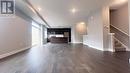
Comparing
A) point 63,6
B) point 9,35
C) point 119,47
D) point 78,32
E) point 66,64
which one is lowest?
point 66,64

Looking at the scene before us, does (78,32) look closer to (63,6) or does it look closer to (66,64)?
(63,6)

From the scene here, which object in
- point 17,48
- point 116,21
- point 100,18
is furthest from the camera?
point 116,21

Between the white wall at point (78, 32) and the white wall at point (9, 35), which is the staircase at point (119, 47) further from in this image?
the white wall at point (78, 32)

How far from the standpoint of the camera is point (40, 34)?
17.9m

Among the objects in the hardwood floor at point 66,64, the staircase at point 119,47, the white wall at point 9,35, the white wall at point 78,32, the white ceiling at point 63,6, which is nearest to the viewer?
the hardwood floor at point 66,64

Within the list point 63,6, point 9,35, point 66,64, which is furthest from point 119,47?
point 9,35

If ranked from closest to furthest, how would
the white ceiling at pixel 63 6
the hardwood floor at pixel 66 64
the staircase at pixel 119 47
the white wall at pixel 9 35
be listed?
the hardwood floor at pixel 66 64 → the white wall at pixel 9 35 → the white ceiling at pixel 63 6 → the staircase at pixel 119 47

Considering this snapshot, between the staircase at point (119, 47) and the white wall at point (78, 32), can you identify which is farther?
the white wall at point (78, 32)

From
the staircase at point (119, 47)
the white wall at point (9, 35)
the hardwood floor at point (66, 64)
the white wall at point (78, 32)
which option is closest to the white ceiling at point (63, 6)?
the white wall at point (9, 35)

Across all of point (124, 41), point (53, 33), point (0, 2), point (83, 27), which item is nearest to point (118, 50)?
point (124, 41)

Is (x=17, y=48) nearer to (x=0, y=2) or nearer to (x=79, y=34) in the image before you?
(x=0, y=2)

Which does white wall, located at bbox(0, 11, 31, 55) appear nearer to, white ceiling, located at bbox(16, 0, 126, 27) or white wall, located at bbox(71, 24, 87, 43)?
white ceiling, located at bbox(16, 0, 126, 27)

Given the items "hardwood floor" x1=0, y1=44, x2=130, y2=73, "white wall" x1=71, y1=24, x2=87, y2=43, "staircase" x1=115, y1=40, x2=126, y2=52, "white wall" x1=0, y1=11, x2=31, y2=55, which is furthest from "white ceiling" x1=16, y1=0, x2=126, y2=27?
"white wall" x1=71, y1=24, x2=87, y2=43

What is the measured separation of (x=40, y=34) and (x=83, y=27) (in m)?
5.50
